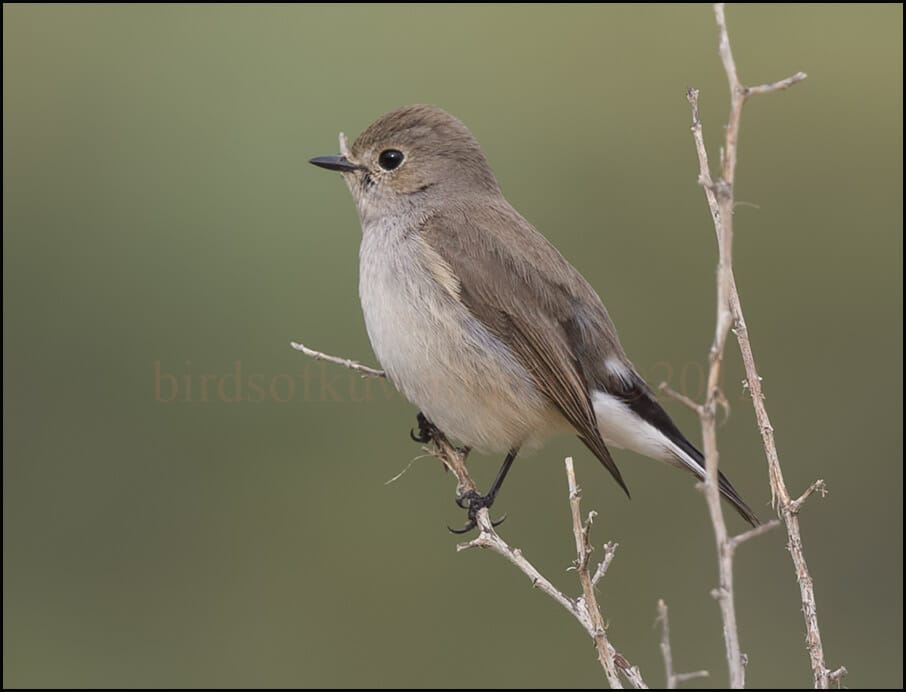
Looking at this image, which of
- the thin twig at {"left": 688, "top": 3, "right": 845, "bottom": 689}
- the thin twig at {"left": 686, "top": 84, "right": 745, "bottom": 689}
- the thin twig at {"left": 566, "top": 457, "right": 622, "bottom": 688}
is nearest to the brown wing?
the thin twig at {"left": 688, "top": 3, "right": 845, "bottom": 689}

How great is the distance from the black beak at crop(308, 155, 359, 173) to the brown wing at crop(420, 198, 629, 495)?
62 cm

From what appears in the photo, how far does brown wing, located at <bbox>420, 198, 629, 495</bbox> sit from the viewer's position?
5.00 metres

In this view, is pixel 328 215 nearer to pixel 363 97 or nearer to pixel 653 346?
pixel 363 97

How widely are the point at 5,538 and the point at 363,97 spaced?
3.19 metres

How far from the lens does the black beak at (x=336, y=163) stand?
550 centimetres

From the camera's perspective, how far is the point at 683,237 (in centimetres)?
761

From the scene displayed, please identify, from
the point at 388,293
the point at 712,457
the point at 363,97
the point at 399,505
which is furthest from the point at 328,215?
the point at 712,457

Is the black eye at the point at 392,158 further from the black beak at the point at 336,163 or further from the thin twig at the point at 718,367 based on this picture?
the thin twig at the point at 718,367

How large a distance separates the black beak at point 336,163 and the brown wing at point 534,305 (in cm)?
62

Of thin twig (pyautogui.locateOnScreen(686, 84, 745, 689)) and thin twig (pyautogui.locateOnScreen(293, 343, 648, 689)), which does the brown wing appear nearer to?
thin twig (pyautogui.locateOnScreen(293, 343, 648, 689))

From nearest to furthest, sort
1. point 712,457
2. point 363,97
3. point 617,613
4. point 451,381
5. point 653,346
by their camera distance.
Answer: point 712,457, point 451,381, point 617,613, point 653,346, point 363,97

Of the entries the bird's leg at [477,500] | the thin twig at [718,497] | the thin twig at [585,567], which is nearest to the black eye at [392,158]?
the bird's leg at [477,500]

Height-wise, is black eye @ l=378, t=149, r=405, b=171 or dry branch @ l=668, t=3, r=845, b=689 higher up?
black eye @ l=378, t=149, r=405, b=171

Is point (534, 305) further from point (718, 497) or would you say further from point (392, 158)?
point (718, 497)
